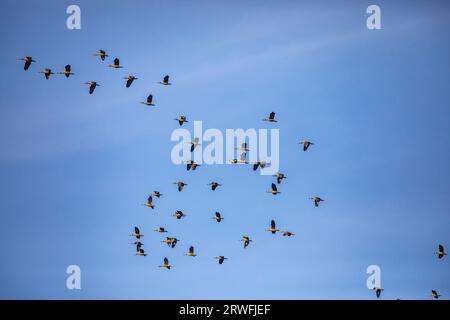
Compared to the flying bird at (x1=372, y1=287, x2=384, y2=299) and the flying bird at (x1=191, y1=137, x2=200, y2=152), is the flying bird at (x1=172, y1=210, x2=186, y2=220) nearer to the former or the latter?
the flying bird at (x1=191, y1=137, x2=200, y2=152)

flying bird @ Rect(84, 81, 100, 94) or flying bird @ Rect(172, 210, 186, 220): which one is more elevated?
flying bird @ Rect(84, 81, 100, 94)

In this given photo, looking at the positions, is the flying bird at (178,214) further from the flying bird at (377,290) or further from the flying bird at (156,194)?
the flying bird at (377,290)

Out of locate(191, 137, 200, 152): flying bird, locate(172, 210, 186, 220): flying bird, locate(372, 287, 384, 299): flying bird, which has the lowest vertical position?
locate(372, 287, 384, 299): flying bird

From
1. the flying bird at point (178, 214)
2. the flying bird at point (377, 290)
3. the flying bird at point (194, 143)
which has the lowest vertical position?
the flying bird at point (377, 290)

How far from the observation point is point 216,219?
86.4m

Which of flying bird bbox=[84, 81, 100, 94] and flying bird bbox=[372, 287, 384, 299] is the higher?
flying bird bbox=[84, 81, 100, 94]

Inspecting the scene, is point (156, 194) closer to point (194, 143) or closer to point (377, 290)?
point (194, 143)

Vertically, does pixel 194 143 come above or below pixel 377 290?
above

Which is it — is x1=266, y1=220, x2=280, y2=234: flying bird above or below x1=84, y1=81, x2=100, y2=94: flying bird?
below

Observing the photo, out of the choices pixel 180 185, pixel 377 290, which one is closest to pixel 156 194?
pixel 180 185

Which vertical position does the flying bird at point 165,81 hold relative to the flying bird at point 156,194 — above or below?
above

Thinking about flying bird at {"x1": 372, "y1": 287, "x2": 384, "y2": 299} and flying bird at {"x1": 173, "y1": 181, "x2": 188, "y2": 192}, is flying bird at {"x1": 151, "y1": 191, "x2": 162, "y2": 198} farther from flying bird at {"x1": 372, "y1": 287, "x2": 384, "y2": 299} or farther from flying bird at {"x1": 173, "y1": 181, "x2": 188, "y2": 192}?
flying bird at {"x1": 372, "y1": 287, "x2": 384, "y2": 299}
